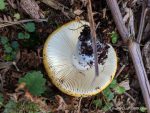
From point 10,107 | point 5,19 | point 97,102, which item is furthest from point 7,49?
point 97,102

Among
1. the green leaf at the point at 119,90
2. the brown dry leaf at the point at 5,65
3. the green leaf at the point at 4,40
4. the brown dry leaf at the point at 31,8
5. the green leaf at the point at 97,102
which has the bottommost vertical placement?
the green leaf at the point at 97,102

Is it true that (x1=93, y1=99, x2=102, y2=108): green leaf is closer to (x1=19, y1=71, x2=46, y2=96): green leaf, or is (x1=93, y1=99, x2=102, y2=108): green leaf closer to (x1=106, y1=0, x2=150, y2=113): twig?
(x1=106, y1=0, x2=150, y2=113): twig

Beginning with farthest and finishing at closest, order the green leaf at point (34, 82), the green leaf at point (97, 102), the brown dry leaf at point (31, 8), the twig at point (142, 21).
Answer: the twig at point (142, 21), the green leaf at point (97, 102), the brown dry leaf at point (31, 8), the green leaf at point (34, 82)

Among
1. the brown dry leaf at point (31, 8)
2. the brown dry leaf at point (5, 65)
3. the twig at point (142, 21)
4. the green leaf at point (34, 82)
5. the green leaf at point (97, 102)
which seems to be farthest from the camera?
the twig at point (142, 21)

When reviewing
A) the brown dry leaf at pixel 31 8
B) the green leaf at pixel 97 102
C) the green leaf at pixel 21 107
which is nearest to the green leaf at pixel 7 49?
the brown dry leaf at pixel 31 8

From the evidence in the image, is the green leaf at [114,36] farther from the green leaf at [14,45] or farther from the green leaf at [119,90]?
the green leaf at [14,45]

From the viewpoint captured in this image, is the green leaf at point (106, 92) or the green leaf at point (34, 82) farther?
the green leaf at point (106, 92)

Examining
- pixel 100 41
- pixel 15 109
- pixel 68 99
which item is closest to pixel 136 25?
pixel 100 41
